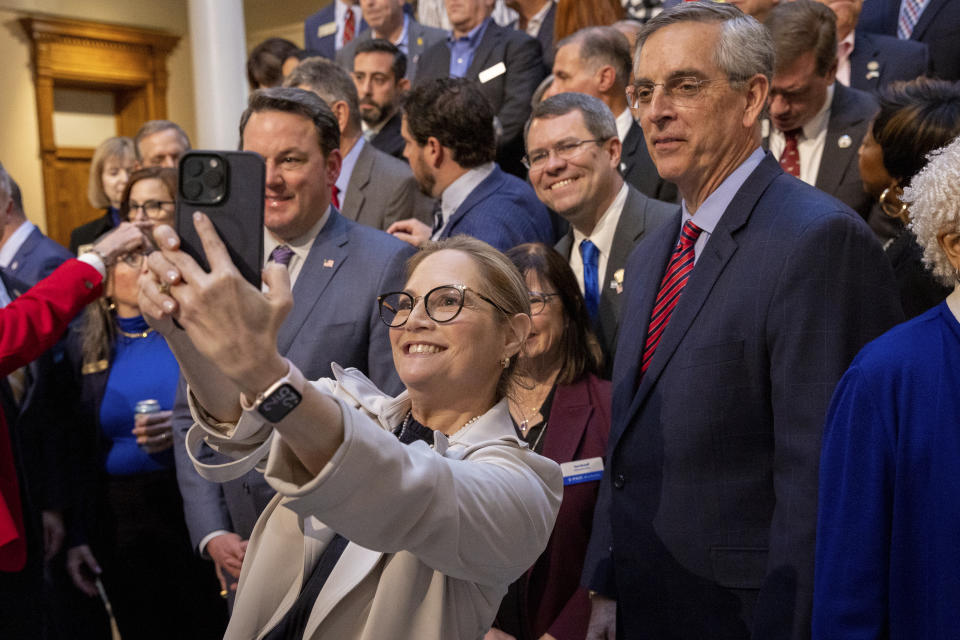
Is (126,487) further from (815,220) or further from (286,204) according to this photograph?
(815,220)

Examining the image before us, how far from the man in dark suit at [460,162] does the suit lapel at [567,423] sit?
860 mm

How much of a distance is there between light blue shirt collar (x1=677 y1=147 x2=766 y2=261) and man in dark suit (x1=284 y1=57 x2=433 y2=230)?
1.96 meters

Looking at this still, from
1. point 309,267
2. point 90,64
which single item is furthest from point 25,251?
point 90,64

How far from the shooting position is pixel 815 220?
1.81 metres

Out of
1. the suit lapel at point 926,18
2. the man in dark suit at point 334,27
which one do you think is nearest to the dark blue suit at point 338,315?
the suit lapel at point 926,18

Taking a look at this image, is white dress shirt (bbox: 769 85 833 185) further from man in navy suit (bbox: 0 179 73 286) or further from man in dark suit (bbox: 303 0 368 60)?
man in dark suit (bbox: 303 0 368 60)

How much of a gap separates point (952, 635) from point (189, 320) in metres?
1.28

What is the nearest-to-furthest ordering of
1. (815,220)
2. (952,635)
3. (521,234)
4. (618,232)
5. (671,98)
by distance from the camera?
(952,635), (815,220), (671,98), (618,232), (521,234)

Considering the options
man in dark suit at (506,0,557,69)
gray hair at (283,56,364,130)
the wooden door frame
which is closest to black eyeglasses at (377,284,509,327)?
gray hair at (283,56,364,130)

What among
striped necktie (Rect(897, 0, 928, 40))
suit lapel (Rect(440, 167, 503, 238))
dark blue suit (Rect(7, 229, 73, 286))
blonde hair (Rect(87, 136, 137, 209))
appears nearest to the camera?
suit lapel (Rect(440, 167, 503, 238))

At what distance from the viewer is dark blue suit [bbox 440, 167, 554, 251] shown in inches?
126

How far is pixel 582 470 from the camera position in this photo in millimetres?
2475

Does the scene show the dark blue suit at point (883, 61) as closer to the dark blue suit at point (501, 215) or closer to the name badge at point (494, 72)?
the dark blue suit at point (501, 215)

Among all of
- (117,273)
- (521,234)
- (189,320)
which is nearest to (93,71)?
(117,273)
